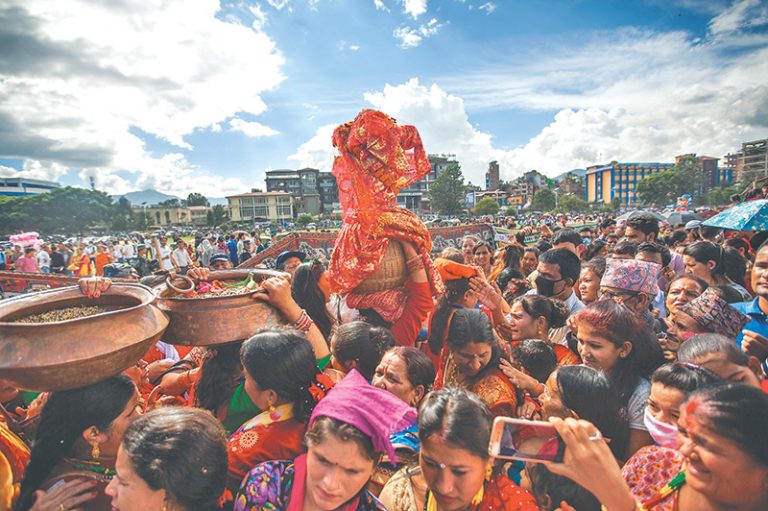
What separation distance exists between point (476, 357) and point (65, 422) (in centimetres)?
230

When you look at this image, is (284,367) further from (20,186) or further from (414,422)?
(20,186)

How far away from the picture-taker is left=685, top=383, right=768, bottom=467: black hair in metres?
1.26

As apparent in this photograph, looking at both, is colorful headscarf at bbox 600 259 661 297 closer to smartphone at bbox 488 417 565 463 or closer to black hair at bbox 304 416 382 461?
smartphone at bbox 488 417 565 463

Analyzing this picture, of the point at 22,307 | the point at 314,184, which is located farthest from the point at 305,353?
the point at 314,184

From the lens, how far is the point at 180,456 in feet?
5.01

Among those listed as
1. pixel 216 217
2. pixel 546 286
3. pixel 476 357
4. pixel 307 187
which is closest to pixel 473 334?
pixel 476 357

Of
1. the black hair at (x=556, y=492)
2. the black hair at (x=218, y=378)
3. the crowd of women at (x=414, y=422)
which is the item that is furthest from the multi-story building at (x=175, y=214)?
the black hair at (x=556, y=492)

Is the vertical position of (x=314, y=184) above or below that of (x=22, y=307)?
above

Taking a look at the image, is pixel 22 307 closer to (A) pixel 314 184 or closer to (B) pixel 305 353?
(B) pixel 305 353

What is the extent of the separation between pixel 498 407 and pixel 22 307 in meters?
2.68

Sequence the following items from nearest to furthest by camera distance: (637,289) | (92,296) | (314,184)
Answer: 1. (92,296)
2. (637,289)
3. (314,184)

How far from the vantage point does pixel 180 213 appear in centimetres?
10906

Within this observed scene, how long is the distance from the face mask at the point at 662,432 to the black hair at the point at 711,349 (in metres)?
0.54

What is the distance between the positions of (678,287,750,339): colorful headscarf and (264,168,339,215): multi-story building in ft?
300
